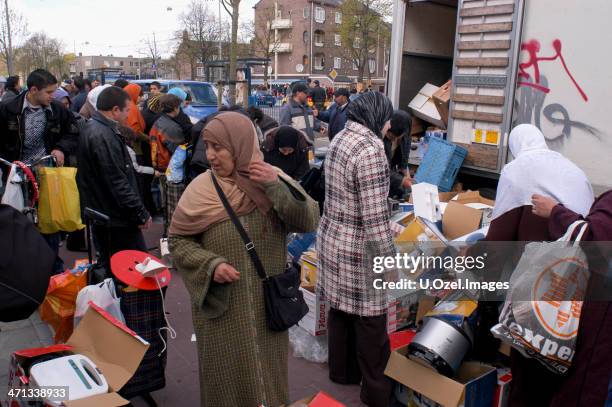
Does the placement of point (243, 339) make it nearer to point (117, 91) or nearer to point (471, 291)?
point (471, 291)

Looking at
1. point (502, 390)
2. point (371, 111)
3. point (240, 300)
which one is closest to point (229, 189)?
point (240, 300)

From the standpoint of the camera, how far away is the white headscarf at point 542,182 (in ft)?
8.75

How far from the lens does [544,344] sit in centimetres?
211

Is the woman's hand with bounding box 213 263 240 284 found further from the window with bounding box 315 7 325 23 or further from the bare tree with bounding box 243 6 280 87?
the window with bounding box 315 7 325 23

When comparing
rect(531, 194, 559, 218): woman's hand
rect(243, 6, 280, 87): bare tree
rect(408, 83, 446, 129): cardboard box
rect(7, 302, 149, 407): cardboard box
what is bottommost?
rect(7, 302, 149, 407): cardboard box

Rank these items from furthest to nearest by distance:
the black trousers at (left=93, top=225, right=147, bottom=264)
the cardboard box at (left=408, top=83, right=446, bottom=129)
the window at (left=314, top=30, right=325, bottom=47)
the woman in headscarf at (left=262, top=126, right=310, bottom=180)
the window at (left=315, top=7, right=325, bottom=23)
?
the window at (left=314, top=30, right=325, bottom=47), the window at (left=315, top=7, right=325, bottom=23), the cardboard box at (left=408, top=83, right=446, bottom=129), the woman in headscarf at (left=262, top=126, right=310, bottom=180), the black trousers at (left=93, top=225, right=147, bottom=264)

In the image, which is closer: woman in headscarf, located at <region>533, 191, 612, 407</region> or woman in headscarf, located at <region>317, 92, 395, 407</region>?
woman in headscarf, located at <region>533, 191, 612, 407</region>

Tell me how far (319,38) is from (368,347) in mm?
58612

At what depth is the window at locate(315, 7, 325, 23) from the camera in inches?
2251

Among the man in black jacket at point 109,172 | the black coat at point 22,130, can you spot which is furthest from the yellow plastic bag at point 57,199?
the black coat at point 22,130

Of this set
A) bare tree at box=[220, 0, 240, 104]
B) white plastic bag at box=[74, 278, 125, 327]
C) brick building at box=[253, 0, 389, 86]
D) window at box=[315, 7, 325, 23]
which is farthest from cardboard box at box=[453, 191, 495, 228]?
window at box=[315, 7, 325, 23]

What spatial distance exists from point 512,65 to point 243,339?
407 cm

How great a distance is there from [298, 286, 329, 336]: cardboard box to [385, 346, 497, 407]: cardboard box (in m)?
0.87

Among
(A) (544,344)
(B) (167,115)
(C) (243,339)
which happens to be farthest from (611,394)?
(B) (167,115)
